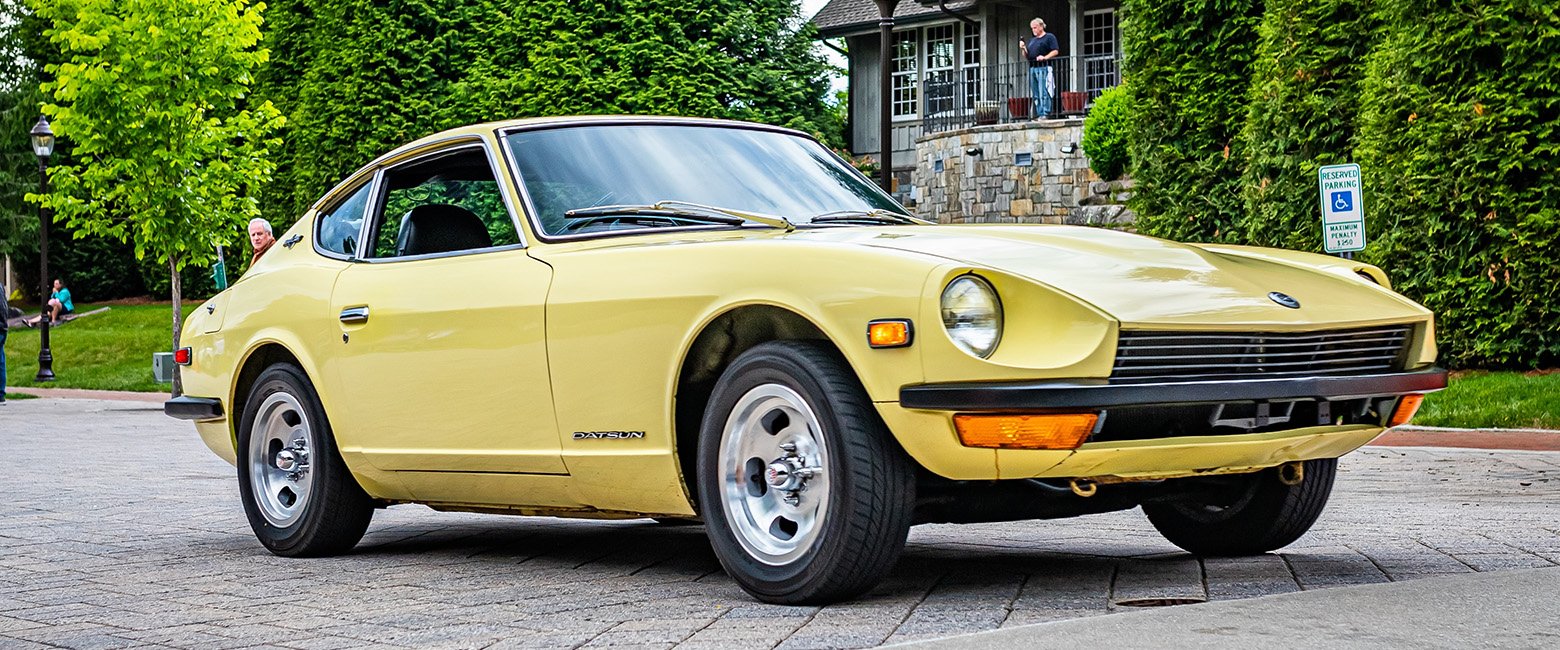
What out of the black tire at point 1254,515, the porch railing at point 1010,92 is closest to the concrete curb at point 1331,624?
the black tire at point 1254,515

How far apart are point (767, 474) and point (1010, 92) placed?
95.8ft

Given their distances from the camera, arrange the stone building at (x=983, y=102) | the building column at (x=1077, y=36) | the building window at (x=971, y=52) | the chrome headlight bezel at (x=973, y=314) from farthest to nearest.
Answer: the building window at (x=971, y=52) → the building column at (x=1077, y=36) → the stone building at (x=983, y=102) → the chrome headlight bezel at (x=973, y=314)

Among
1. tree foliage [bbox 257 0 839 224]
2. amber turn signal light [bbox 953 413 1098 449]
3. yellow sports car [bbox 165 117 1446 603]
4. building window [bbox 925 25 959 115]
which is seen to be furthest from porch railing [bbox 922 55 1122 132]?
amber turn signal light [bbox 953 413 1098 449]

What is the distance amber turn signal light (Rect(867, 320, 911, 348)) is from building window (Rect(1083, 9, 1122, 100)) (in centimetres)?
2683

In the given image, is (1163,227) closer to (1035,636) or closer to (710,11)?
(710,11)

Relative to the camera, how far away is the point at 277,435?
22.6 ft

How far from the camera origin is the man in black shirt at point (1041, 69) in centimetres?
2886

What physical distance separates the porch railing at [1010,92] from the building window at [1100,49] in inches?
0.7

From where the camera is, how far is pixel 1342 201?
14734 millimetres

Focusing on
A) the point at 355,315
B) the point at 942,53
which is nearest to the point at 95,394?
the point at 942,53

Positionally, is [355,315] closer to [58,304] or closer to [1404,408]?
[1404,408]

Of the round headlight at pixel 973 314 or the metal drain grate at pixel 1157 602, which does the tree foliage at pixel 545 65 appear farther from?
the round headlight at pixel 973 314

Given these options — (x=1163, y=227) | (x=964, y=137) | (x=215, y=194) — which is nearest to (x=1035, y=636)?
(x=1163, y=227)

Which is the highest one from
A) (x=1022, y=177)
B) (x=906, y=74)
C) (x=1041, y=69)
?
(x=906, y=74)
